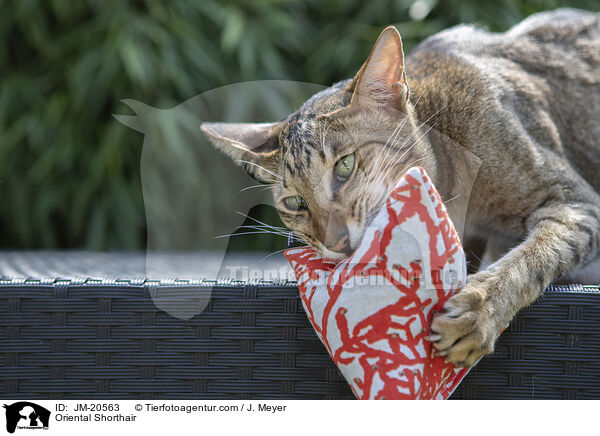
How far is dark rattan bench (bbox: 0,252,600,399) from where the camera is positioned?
0.91 metres

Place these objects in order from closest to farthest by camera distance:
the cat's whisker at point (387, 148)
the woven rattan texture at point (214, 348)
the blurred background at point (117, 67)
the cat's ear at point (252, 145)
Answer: the woven rattan texture at point (214, 348) → the cat's whisker at point (387, 148) → the cat's ear at point (252, 145) → the blurred background at point (117, 67)

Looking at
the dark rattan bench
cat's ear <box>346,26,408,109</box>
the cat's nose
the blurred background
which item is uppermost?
the blurred background

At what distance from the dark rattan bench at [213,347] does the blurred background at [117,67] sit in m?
1.26

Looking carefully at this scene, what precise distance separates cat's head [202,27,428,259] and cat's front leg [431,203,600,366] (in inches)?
8.7

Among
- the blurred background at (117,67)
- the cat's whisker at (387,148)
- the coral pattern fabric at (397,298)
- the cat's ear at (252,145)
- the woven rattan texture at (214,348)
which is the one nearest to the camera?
the coral pattern fabric at (397,298)

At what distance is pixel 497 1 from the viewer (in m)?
2.21

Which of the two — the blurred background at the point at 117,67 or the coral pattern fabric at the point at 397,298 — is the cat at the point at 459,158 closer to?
the coral pattern fabric at the point at 397,298

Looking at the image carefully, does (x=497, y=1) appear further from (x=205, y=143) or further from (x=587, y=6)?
(x=205, y=143)

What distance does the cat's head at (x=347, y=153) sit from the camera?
39.6 inches

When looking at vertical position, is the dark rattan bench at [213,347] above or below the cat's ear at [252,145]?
below

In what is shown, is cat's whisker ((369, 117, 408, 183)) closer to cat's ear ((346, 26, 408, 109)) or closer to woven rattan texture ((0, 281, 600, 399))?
cat's ear ((346, 26, 408, 109))
